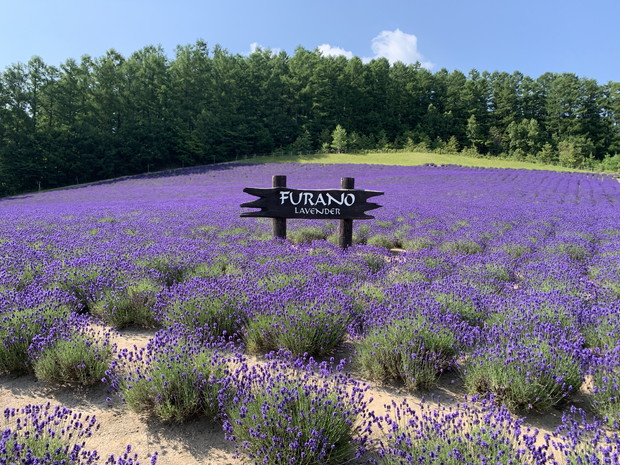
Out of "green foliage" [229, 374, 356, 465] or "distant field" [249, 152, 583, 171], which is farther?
"distant field" [249, 152, 583, 171]

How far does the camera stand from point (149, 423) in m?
2.49

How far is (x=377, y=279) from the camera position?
509 centimetres

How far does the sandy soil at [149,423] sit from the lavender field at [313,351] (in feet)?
0.06

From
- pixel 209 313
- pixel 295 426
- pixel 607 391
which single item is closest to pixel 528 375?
pixel 607 391

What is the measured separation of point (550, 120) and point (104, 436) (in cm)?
7172

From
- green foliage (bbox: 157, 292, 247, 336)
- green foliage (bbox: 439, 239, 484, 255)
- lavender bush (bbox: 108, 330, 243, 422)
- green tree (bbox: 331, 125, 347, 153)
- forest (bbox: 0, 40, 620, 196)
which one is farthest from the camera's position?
green tree (bbox: 331, 125, 347, 153)

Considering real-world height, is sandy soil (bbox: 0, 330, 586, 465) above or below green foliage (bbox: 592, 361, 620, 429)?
below

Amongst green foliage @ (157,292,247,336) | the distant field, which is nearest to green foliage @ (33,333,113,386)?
green foliage @ (157,292,247,336)

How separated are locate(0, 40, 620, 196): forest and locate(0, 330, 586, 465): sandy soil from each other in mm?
35748

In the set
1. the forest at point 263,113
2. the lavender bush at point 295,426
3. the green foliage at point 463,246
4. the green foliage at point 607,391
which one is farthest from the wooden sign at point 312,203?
the forest at point 263,113

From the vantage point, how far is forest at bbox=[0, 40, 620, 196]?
112 feet

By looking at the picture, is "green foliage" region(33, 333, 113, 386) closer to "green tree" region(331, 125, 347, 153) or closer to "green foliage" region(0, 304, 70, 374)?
"green foliage" region(0, 304, 70, 374)

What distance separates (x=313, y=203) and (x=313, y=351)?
151 inches

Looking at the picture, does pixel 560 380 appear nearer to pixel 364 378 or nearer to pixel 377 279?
pixel 364 378
